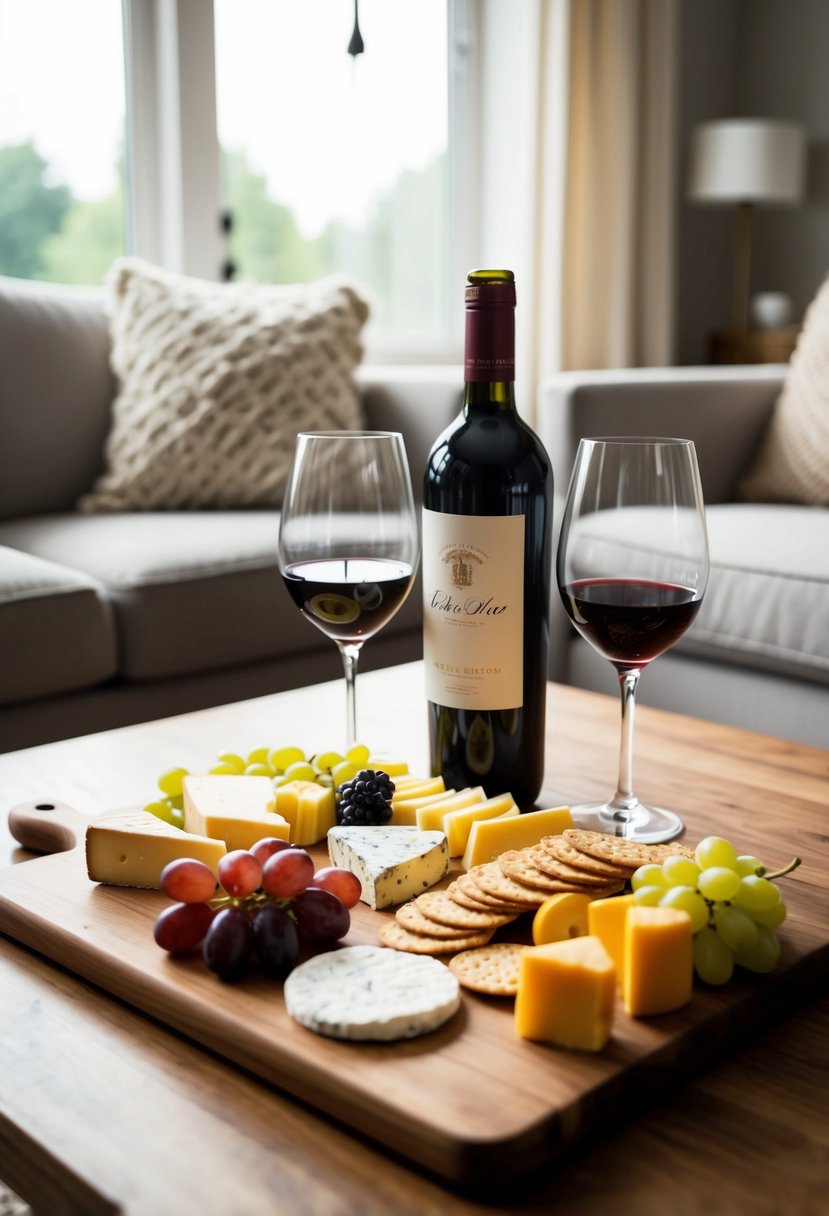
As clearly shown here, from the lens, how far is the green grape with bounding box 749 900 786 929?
2.18 ft

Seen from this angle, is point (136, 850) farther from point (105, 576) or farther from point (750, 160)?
point (750, 160)

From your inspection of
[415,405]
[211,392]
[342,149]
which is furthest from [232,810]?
[342,149]

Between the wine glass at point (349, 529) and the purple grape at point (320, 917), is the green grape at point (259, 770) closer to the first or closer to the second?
the wine glass at point (349, 529)

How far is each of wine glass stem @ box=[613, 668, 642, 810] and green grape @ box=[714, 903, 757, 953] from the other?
254mm

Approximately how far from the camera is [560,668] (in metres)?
2.28

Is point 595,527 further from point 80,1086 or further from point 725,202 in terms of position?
point 725,202

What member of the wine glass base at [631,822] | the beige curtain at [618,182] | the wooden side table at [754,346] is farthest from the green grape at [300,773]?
the wooden side table at [754,346]

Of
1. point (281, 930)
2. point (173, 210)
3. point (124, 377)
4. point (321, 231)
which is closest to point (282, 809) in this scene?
point (281, 930)

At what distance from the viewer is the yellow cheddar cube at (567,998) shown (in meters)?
0.56

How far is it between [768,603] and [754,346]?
8.04ft

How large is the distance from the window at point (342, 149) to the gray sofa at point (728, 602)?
3.59ft

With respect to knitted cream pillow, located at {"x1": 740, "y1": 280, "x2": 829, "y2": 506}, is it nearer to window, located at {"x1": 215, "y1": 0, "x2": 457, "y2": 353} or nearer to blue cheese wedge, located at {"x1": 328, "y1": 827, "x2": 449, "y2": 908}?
window, located at {"x1": 215, "y1": 0, "x2": 457, "y2": 353}

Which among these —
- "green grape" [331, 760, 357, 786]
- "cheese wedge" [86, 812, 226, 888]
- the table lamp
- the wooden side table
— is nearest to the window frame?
the table lamp

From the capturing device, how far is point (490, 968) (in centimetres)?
63
